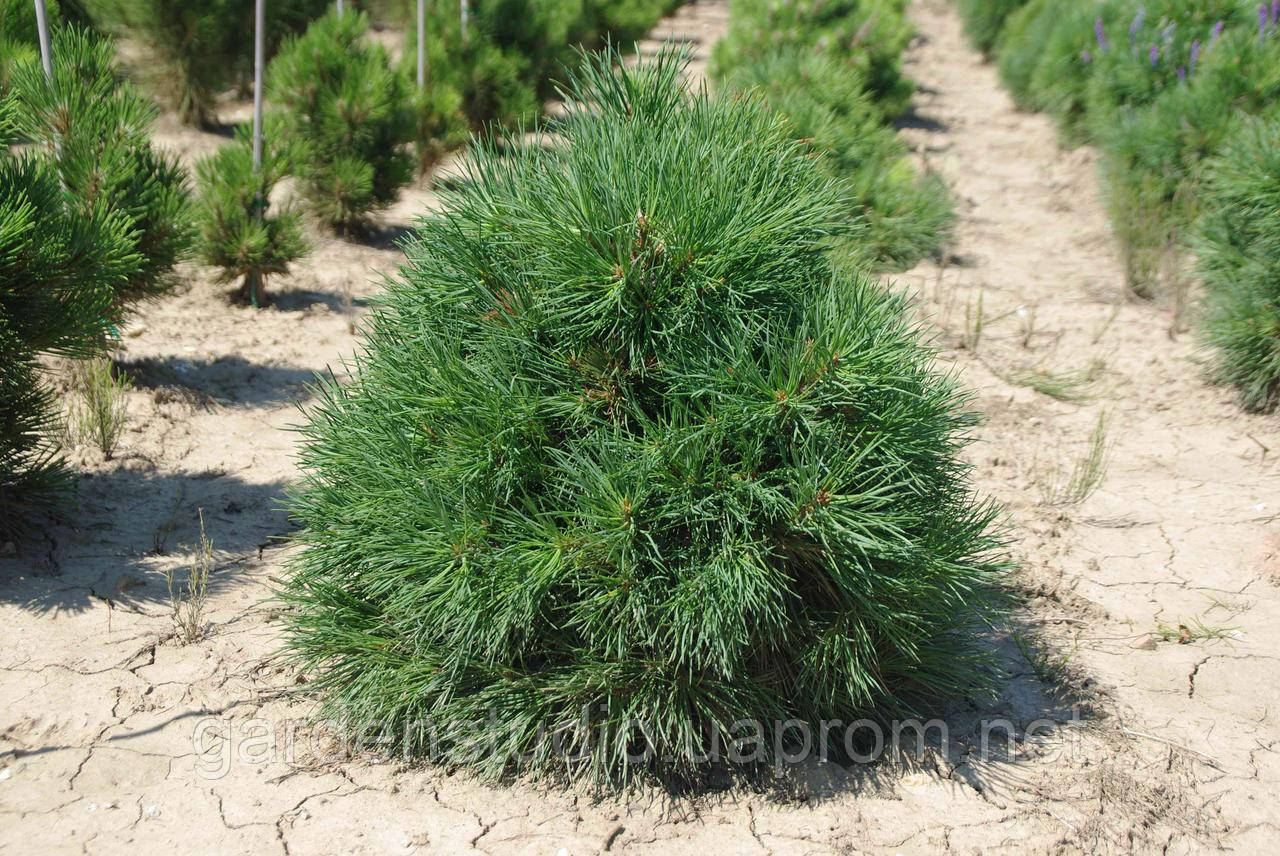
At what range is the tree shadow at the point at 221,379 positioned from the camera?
4.52 m

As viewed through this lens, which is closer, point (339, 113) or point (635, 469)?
point (635, 469)

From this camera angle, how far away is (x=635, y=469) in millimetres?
2291

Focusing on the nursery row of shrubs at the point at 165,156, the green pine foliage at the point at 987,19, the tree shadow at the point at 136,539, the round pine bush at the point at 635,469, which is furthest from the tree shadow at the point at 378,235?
the green pine foliage at the point at 987,19

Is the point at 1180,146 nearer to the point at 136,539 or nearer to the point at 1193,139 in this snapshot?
the point at 1193,139

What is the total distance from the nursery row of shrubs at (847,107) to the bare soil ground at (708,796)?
3.58ft

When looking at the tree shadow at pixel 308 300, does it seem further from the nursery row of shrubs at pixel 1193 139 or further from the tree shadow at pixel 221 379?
the nursery row of shrubs at pixel 1193 139

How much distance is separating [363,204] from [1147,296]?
14.3ft

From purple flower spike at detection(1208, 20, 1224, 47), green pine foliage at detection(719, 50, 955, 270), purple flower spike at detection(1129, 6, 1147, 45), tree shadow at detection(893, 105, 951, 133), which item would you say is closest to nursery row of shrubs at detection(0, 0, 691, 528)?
green pine foliage at detection(719, 50, 955, 270)

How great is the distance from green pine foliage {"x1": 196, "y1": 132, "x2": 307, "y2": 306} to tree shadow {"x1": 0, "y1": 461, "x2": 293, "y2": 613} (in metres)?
1.59

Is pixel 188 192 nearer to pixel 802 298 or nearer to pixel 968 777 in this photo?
pixel 802 298

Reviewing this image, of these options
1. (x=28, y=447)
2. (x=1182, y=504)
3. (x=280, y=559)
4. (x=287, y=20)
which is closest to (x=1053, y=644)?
(x=1182, y=504)

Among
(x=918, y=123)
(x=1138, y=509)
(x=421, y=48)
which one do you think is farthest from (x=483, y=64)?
(x=1138, y=509)

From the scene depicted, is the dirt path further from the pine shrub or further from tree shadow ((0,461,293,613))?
tree shadow ((0,461,293,613))

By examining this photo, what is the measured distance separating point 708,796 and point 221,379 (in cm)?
302
